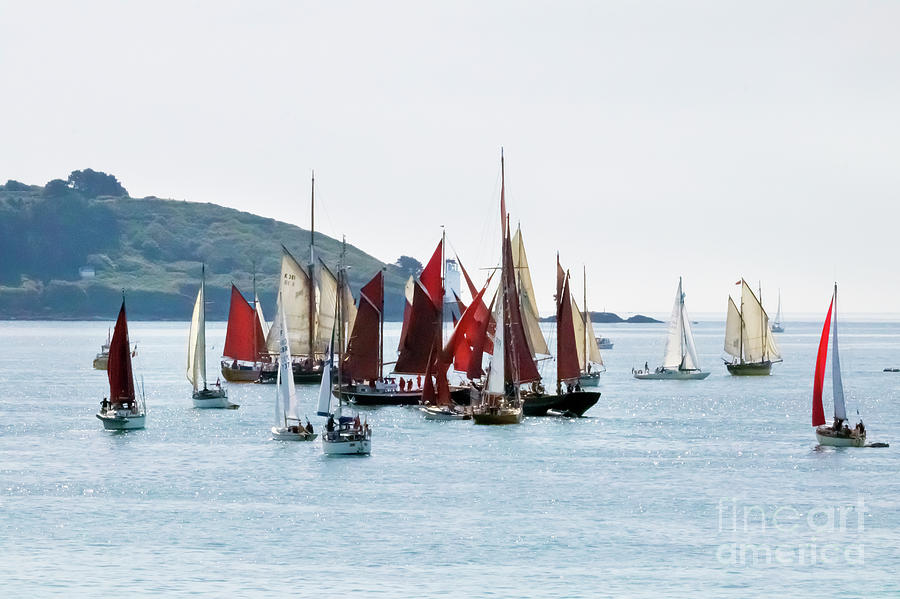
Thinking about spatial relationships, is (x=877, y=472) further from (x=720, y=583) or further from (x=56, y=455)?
(x=56, y=455)

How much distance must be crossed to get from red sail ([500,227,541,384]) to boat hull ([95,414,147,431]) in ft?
79.1

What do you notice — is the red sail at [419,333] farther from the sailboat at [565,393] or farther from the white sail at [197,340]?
the white sail at [197,340]

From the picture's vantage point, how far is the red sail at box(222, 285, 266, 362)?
469 ft

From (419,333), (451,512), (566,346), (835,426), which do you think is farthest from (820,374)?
(419,333)

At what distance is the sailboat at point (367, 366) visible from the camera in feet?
372

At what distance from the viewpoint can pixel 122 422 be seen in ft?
302

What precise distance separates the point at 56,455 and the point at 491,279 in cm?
3525

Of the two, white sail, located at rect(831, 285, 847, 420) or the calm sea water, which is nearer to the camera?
the calm sea water

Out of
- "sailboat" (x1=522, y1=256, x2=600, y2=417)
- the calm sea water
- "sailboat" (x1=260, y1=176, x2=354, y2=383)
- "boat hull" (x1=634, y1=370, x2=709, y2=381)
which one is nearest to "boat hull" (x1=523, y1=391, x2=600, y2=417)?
"sailboat" (x1=522, y1=256, x2=600, y2=417)

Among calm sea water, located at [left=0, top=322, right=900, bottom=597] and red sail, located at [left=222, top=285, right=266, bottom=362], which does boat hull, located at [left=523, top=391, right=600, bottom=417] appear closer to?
calm sea water, located at [left=0, top=322, right=900, bottom=597]

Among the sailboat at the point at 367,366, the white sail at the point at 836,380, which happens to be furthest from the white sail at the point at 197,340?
the white sail at the point at 836,380

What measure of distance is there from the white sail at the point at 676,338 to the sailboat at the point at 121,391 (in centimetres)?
7716

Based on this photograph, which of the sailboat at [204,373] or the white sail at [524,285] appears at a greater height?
the white sail at [524,285]

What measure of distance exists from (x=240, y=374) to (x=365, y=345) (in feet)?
130
